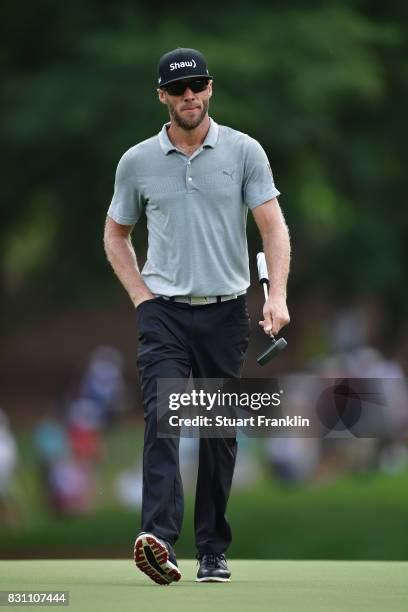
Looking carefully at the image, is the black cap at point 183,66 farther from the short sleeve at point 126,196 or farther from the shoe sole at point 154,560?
the shoe sole at point 154,560

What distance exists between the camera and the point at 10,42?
1848cm

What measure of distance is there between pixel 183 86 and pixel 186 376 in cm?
126

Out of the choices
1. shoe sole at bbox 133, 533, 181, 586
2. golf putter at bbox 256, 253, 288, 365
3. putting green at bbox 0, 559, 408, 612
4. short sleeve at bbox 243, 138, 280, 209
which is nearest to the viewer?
putting green at bbox 0, 559, 408, 612

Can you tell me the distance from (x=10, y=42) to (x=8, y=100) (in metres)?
0.83

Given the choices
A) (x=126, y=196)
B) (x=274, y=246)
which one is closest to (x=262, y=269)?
(x=274, y=246)

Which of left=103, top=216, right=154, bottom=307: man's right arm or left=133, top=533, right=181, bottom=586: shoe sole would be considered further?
left=103, top=216, right=154, bottom=307: man's right arm

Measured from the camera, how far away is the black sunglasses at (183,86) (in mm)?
7609

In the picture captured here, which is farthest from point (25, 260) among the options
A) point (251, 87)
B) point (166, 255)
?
point (166, 255)

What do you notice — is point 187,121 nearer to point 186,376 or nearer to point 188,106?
point 188,106

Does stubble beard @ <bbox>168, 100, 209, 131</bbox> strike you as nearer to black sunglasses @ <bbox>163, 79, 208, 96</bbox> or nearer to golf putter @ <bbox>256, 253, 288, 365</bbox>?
black sunglasses @ <bbox>163, 79, 208, 96</bbox>

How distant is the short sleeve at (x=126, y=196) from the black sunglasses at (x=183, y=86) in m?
0.35

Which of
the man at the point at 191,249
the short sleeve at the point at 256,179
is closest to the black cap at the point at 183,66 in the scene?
the man at the point at 191,249

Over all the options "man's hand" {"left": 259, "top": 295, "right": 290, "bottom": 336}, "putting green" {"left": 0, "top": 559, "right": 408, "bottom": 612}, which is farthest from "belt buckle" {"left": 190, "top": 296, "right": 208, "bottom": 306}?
"putting green" {"left": 0, "top": 559, "right": 408, "bottom": 612}

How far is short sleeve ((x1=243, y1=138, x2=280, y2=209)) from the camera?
7.71 m
